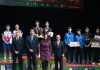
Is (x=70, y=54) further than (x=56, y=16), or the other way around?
(x=56, y=16)

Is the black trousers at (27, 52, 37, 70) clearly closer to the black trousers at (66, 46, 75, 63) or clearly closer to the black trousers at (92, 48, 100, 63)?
the black trousers at (66, 46, 75, 63)

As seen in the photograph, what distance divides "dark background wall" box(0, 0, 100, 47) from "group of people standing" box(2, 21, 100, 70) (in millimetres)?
3161

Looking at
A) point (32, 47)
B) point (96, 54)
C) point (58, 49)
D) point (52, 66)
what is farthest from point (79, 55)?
point (32, 47)

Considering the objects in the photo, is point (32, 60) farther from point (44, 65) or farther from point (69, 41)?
point (69, 41)

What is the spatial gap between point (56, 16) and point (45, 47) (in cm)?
506

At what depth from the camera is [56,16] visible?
96.9ft

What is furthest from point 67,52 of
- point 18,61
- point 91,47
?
point 18,61

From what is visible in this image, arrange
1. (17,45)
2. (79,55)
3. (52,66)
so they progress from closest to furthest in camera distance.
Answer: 1. (17,45)
2. (52,66)
3. (79,55)

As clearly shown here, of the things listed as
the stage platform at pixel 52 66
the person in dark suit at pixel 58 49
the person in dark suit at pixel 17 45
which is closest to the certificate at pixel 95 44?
the stage platform at pixel 52 66

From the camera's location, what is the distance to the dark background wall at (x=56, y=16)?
29.0 metres

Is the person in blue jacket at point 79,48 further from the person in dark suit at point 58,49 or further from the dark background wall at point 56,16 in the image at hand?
the dark background wall at point 56,16

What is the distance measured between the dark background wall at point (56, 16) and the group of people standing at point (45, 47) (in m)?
3.16

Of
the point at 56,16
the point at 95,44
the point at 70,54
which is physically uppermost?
the point at 56,16

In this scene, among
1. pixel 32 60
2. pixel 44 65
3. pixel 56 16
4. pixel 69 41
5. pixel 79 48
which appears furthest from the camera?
pixel 56 16
